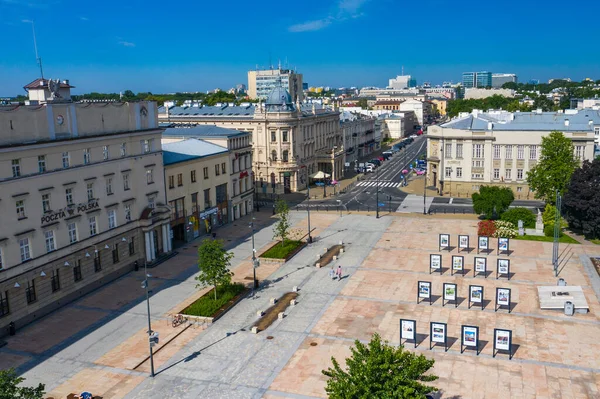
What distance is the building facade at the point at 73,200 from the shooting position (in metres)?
41.7

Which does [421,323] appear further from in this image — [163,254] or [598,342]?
[163,254]

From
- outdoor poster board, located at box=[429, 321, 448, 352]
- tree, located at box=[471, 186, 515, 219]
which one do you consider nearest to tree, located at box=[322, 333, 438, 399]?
outdoor poster board, located at box=[429, 321, 448, 352]

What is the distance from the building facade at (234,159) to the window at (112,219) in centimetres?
2106

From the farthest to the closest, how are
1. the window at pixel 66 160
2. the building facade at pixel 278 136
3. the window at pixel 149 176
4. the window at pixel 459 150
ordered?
the building facade at pixel 278 136, the window at pixel 459 150, the window at pixel 149 176, the window at pixel 66 160

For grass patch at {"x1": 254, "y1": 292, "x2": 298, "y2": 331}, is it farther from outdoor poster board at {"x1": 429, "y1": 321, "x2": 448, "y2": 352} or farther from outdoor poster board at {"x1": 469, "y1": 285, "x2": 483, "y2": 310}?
outdoor poster board at {"x1": 469, "y1": 285, "x2": 483, "y2": 310}

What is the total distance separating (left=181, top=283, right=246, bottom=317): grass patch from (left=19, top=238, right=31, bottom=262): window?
12633 millimetres

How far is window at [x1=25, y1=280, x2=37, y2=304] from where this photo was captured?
141 feet

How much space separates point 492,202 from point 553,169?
9.66m

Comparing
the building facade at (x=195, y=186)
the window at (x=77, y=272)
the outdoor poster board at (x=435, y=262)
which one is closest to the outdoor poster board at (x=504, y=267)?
the outdoor poster board at (x=435, y=262)

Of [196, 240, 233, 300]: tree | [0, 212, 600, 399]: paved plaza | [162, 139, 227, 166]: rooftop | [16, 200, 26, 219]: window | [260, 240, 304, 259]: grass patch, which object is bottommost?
[0, 212, 600, 399]: paved plaza

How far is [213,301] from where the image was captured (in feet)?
147

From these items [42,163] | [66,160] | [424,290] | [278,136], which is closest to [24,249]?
[42,163]

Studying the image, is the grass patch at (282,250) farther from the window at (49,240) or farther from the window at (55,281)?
the window at (49,240)

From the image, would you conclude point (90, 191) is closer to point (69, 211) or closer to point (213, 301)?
point (69, 211)
